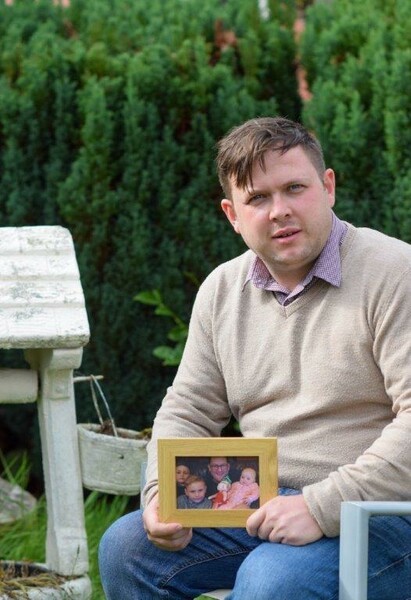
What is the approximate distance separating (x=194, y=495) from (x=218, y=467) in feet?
0.33

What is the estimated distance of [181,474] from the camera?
2.95 meters

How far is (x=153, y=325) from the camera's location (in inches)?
193

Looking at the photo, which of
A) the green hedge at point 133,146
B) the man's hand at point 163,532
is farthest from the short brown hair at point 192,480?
the green hedge at point 133,146

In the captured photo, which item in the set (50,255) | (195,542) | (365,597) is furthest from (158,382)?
(365,597)

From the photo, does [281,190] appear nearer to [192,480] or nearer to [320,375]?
[320,375]

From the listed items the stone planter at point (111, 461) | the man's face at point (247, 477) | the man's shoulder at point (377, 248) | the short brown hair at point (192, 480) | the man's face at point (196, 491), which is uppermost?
the man's shoulder at point (377, 248)

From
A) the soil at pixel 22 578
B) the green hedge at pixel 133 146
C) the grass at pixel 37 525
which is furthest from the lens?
the green hedge at pixel 133 146

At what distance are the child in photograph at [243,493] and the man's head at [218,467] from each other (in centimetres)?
4

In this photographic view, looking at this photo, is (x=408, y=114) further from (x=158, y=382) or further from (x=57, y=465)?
(x=57, y=465)

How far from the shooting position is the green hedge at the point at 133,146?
15.6 feet

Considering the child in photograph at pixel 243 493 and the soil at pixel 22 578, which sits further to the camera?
the soil at pixel 22 578

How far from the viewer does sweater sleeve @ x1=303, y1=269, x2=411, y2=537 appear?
9.34 feet

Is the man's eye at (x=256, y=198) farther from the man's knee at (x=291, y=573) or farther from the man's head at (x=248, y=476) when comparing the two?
the man's knee at (x=291, y=573)

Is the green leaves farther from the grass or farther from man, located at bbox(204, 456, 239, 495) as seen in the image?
man, located at bbox(204, 456, 239, 495)
